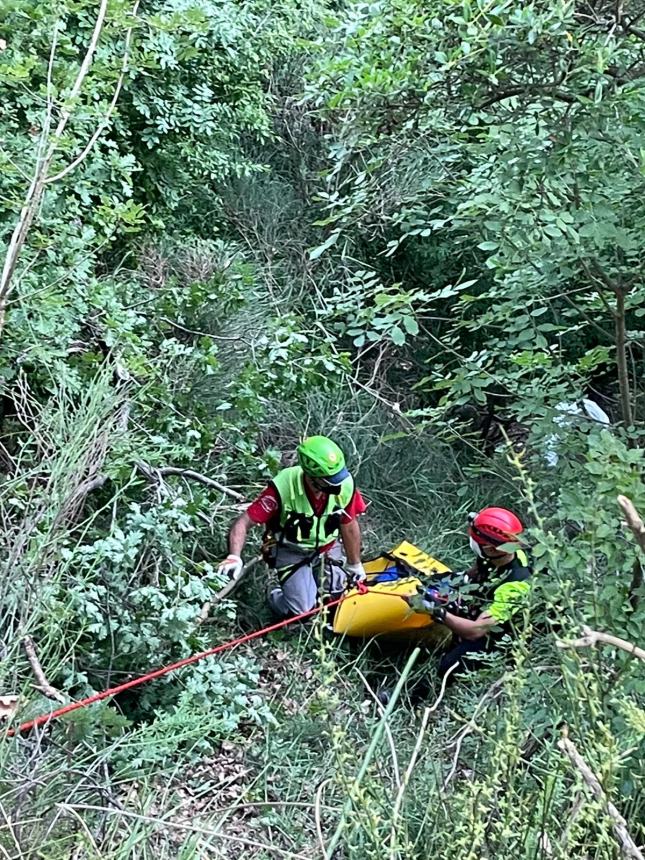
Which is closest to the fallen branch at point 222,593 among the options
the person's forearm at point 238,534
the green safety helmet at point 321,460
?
the person's forearm at point 238,534

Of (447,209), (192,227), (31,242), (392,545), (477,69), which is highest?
(477,69)

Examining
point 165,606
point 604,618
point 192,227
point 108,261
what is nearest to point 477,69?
point 604,618

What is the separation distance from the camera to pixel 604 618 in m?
2.34

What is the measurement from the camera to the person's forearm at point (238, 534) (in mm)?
4754

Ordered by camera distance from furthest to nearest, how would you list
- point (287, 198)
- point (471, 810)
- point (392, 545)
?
1. point (287, 198)
2. point (392, 545)
3. point (471, 810)

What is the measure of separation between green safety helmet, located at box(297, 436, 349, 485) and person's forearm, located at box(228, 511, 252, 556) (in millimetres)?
430

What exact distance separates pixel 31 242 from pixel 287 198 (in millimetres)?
4396

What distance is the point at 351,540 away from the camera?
5.09 m

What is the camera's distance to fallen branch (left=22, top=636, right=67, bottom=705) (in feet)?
8.92

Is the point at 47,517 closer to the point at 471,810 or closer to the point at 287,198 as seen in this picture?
the point at 471,810

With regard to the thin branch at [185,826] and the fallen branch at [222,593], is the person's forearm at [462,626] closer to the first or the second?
the fallen branch at [222,593]

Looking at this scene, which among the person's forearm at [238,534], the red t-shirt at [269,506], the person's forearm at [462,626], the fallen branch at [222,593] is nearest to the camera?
the fallen branch at [222,593]

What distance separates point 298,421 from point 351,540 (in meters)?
1.55

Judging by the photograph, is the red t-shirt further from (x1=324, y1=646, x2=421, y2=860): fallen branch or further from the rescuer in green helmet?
(x1=324, y1=646, x2=421, y2=860): fallen branch
